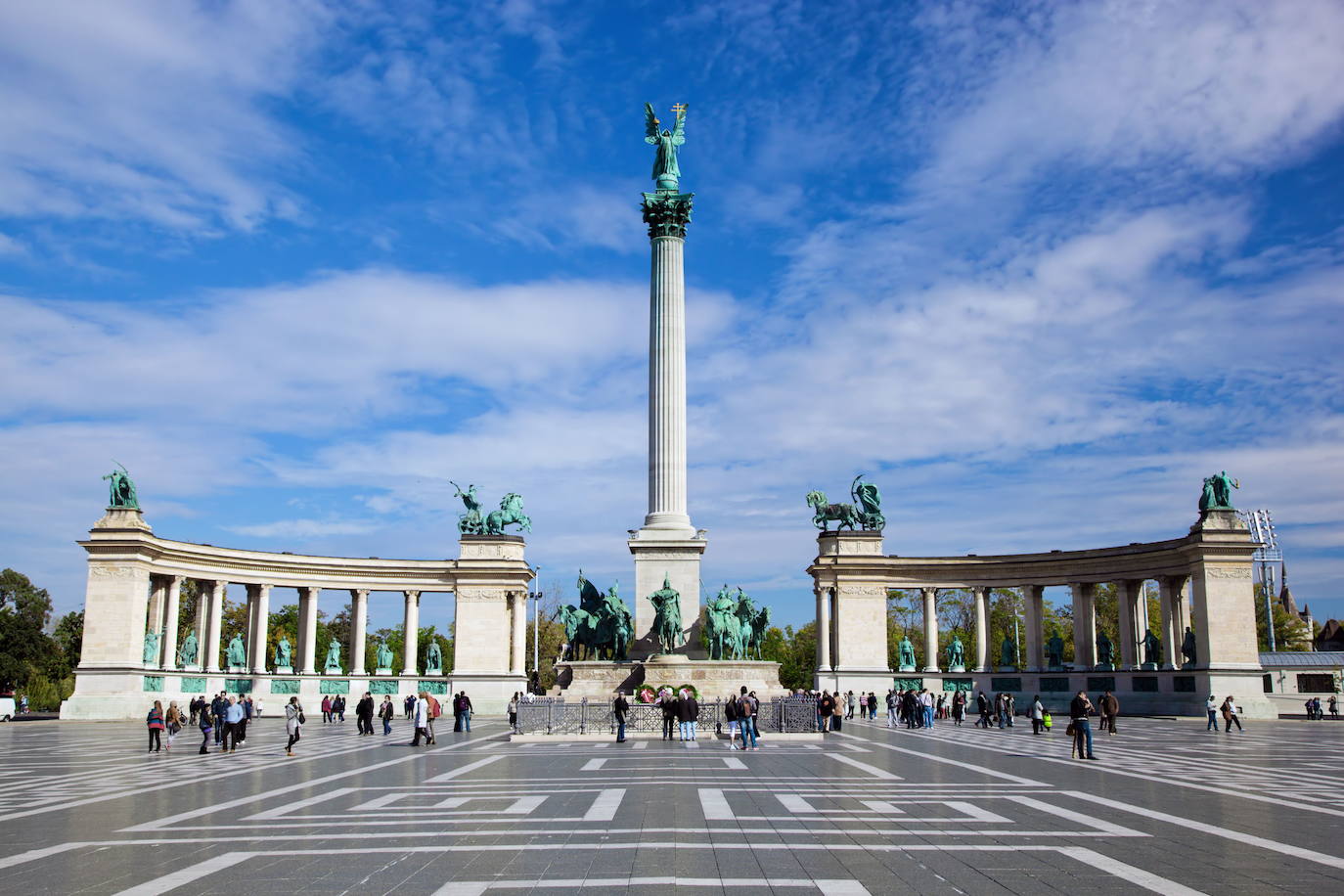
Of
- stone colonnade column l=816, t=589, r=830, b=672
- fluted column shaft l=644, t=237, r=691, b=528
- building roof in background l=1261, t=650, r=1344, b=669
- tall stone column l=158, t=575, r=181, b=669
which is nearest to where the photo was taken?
fluted column shaft l=644, t=237, r=691, b=528

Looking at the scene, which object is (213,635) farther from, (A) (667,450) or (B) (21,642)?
(A) (667,450)

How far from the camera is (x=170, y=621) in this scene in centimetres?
7106

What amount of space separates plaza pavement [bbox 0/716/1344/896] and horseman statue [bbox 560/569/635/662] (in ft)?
65.8

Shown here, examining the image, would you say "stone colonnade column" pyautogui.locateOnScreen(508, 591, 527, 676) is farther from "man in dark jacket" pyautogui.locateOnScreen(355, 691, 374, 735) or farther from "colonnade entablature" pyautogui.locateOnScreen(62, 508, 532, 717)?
"man in dark jacket" pyautogui.locateOnScreen(355, 691, 374, 735)

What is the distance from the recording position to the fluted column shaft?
198 ft

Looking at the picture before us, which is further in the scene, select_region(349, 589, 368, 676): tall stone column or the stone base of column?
select_region(349, 589, 368, 676): tall stone column

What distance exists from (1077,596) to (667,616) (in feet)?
119

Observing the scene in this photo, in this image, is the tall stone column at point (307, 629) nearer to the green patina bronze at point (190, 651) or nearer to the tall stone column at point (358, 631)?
the tall stone column at point (358, 631)

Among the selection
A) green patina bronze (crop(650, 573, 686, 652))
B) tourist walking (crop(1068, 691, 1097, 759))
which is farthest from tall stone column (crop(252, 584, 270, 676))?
tourist walking (crop(1068, 691, 1097, 759))

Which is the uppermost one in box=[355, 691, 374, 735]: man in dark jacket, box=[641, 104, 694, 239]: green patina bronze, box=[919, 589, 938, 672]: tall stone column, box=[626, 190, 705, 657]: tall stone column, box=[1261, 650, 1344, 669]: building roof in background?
box=[641, 104, 694, 239]: green patina bronze

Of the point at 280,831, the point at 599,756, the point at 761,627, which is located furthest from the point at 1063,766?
the point at 761,627

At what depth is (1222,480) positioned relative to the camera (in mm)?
67750

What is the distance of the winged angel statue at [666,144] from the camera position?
65.9 meters

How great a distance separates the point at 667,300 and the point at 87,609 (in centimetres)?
3965
